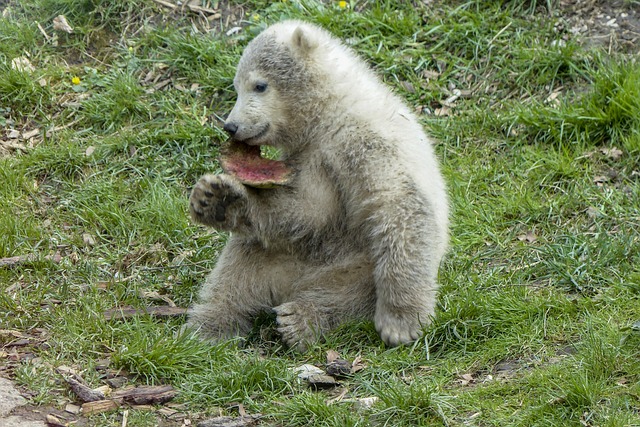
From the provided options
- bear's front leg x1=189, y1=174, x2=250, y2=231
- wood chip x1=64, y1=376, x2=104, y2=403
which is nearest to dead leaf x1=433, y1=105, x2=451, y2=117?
bear's front leg x1=189, y1=174, x2=250, y2=231

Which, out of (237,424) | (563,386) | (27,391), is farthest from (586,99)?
(27,391)

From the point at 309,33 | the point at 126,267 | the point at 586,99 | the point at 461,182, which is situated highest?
the point at 309,33

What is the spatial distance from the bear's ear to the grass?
172cm

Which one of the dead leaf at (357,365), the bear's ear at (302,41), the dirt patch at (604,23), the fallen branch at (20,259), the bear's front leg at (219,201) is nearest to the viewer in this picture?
the dead leaf at (357,365)

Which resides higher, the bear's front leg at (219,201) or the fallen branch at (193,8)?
the bear's front leg at (219,201)

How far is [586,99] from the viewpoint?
838 centimetres

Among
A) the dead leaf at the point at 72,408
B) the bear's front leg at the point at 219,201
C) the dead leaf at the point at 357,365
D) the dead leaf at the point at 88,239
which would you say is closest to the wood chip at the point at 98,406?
the dead leaf at the point at 72,408

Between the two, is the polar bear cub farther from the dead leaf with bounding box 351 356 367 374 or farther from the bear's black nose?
the dead leaf with bounding box 351 356 367 374

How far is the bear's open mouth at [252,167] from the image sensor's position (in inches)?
266

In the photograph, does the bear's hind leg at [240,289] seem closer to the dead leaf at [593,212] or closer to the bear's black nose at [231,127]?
the bear's black nose at [231,127]

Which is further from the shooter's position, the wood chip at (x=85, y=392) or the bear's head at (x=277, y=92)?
Answer: the bear's head at (x=277, y=92)

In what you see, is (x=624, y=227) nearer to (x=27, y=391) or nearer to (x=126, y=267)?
(x=126, y=267)

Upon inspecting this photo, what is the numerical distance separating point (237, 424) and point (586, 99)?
14.3 ft

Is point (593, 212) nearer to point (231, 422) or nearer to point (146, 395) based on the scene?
point (231, 422)
